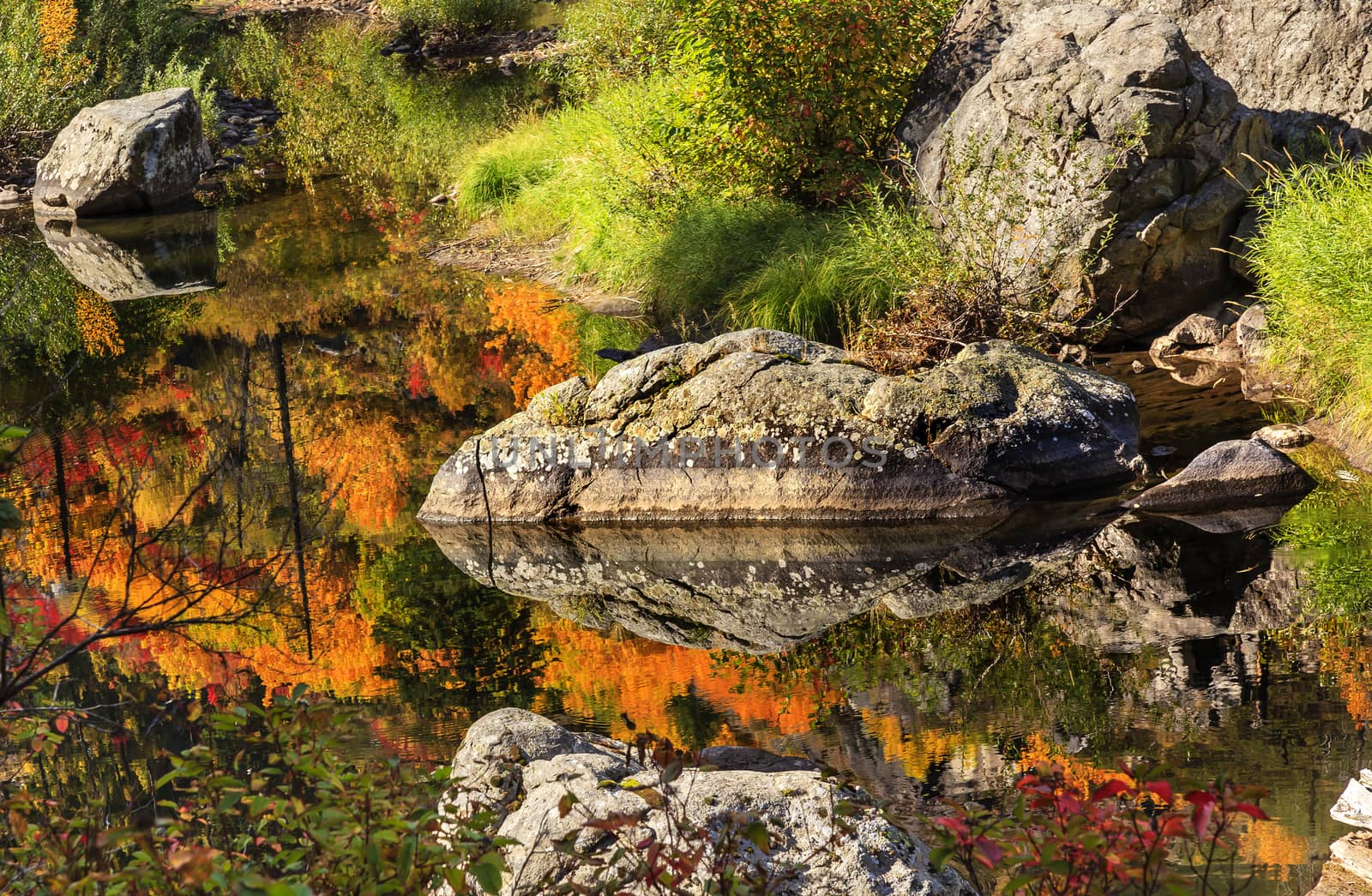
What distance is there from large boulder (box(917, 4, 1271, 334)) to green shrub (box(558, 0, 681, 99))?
4.68 m

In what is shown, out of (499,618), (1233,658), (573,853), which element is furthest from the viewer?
(499,618)

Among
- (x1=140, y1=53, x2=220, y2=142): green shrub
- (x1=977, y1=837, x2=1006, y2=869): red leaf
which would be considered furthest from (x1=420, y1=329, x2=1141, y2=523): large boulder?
(x1=140, y1=53, x2=220, y2=142): green shrub

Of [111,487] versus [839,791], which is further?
[111,487]

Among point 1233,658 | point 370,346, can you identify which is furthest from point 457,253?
point 1233,658

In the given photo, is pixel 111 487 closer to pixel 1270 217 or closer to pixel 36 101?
pixel 1270 217

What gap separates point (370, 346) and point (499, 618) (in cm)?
622

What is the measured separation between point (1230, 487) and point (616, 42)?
11.7 metres

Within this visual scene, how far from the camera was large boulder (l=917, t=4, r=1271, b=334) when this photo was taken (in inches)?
450

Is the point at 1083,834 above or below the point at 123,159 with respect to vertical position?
above

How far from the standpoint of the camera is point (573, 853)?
328 cm

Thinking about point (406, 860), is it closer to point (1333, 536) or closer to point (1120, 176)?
point (1333, 536)

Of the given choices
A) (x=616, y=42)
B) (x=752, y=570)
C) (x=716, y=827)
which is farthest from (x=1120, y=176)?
(x=716, y=827)

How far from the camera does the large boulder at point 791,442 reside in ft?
29.0

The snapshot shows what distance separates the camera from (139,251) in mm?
18875
